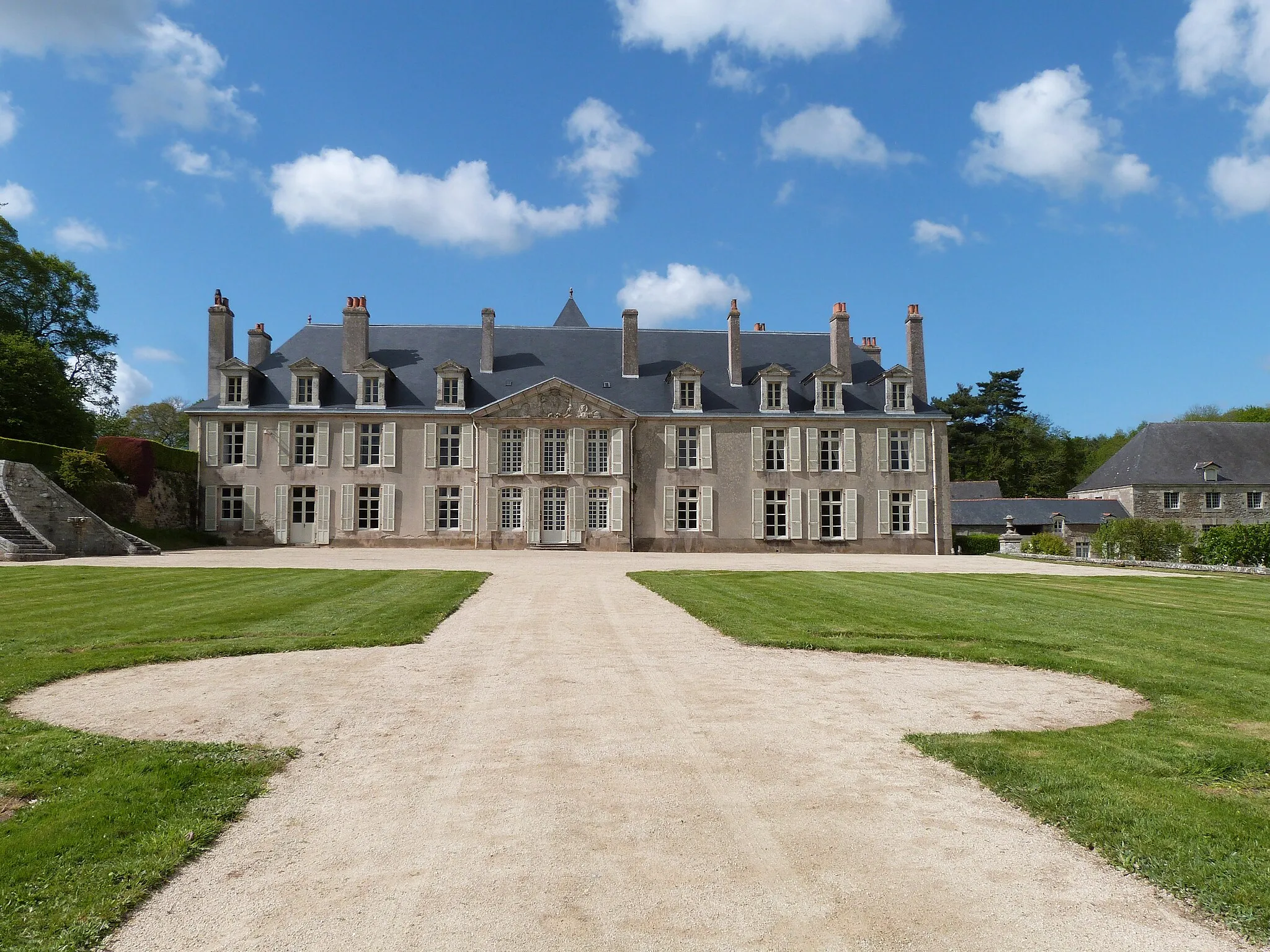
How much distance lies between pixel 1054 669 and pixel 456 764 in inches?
219

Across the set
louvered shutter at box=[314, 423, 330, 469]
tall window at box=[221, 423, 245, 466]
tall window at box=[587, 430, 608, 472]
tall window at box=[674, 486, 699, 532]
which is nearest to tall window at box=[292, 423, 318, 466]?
louvered shutter at box=[314, 423, 330, 469]

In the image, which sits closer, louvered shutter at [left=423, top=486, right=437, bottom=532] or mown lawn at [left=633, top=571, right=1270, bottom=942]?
mown lawn at [left=633, top=571, right=1270, bottom=942]

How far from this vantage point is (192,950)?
8.39 ft

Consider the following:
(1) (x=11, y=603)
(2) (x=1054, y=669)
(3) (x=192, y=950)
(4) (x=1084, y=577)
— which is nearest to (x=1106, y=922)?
(3) (x=192, y=950)

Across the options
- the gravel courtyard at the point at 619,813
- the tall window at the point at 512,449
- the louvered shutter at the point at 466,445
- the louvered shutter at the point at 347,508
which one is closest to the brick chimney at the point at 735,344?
the tall window at the point at 512,449

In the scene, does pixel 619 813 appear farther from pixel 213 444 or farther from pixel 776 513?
pixel 213 444

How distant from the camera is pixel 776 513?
3069 centimetres

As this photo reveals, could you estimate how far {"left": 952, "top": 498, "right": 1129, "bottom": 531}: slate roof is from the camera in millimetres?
41375

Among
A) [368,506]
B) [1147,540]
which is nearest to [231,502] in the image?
[368,506]

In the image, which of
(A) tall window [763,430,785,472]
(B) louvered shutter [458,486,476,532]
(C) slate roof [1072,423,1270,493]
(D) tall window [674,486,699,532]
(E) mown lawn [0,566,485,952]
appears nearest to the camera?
(E) mown lawn [0,566,485,952]

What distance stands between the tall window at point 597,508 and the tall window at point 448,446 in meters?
5.13

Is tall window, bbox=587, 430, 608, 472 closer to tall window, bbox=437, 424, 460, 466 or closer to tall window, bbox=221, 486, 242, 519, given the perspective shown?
tall window, bbox=437, 424, 460, 466

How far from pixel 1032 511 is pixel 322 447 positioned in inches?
1396

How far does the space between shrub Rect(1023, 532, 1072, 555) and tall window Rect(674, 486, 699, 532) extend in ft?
39.4
